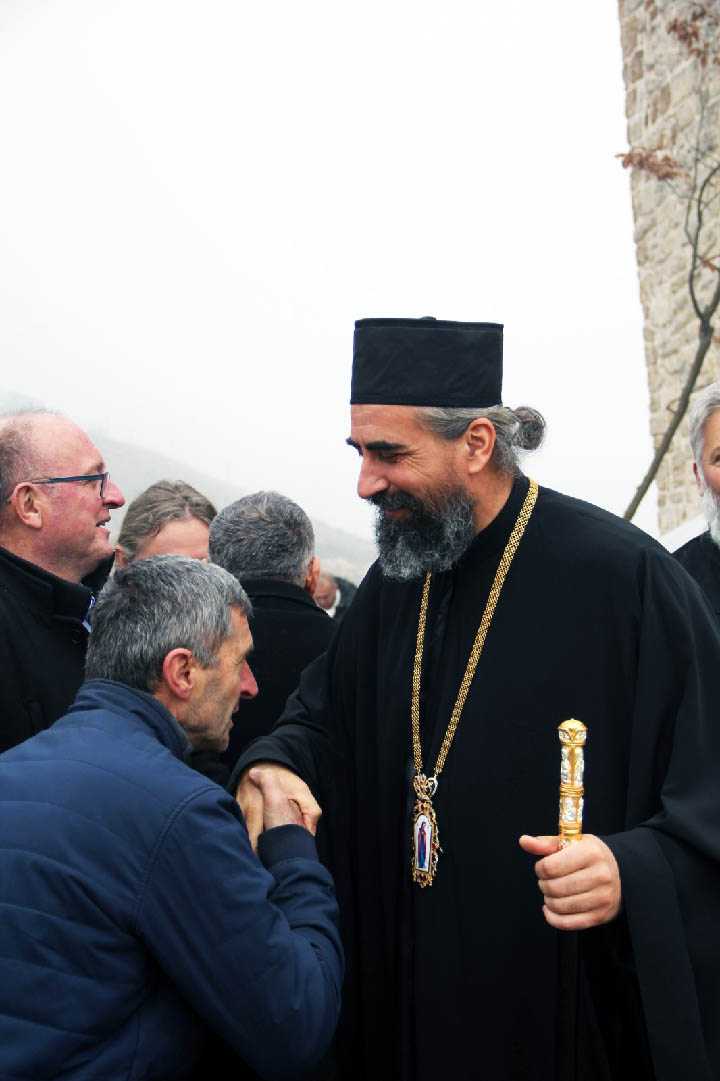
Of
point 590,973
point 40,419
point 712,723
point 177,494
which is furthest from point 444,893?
point 177,494

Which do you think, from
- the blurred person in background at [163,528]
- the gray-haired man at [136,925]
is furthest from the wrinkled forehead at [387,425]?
the blurred person in background at [163,528]

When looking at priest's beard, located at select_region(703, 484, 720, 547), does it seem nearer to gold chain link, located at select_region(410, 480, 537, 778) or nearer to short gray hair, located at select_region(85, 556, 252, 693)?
gold chain link, located at select_region(410, 480, 537, 778)

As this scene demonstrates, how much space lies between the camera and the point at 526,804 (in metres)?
2.32

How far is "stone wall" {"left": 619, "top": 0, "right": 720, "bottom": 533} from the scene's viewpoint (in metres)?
9.09

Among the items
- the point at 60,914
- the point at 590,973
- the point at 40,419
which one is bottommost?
the point at 590,973

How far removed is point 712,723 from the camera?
2.13 meters

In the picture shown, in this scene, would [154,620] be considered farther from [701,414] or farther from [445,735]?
[701,414]

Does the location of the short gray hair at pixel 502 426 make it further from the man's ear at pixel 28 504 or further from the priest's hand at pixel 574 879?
the man's ear at pixel 28 504

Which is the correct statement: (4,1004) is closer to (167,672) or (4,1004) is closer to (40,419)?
(167,672)

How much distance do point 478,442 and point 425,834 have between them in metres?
0.93

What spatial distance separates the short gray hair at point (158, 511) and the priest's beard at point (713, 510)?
1.87 meters

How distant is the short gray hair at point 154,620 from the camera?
2.17 meters

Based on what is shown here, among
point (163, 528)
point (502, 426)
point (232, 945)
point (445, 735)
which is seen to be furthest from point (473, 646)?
point (163, 528)

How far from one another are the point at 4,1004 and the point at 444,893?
3.36ft
